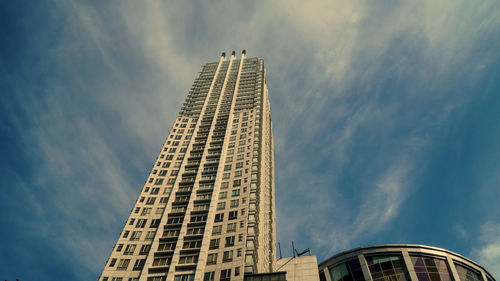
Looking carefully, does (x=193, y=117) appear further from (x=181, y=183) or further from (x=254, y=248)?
(x=254, y=248)

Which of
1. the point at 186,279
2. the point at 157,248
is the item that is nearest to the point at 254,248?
the point at 186,279

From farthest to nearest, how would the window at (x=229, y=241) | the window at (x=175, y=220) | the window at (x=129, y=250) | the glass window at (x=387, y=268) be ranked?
the window at (x=175, y=220) → the window at (x=129, y=250) → the window at (x=229, y=241) → the glass window at (x=387, y=268)

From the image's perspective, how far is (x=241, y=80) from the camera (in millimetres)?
120250

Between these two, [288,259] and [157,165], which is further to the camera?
[157,165]

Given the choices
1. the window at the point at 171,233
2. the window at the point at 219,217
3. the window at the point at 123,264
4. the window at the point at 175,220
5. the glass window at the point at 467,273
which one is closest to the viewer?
the glass window at the point at 467,273

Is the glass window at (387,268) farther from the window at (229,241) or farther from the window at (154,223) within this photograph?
the window at (154,223)

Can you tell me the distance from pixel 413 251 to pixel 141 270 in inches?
2005

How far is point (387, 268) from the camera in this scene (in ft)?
174

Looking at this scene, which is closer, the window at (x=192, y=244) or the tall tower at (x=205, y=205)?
the tall tower at (x=205, y=205)

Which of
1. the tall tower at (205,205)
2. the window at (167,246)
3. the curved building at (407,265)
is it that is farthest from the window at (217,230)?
the curved building at (407,265)

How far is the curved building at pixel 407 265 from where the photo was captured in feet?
169

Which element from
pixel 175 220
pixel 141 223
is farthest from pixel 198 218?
pixel 141 223

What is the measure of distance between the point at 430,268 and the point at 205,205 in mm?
46498

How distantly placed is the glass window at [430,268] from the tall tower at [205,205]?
1153 inches
